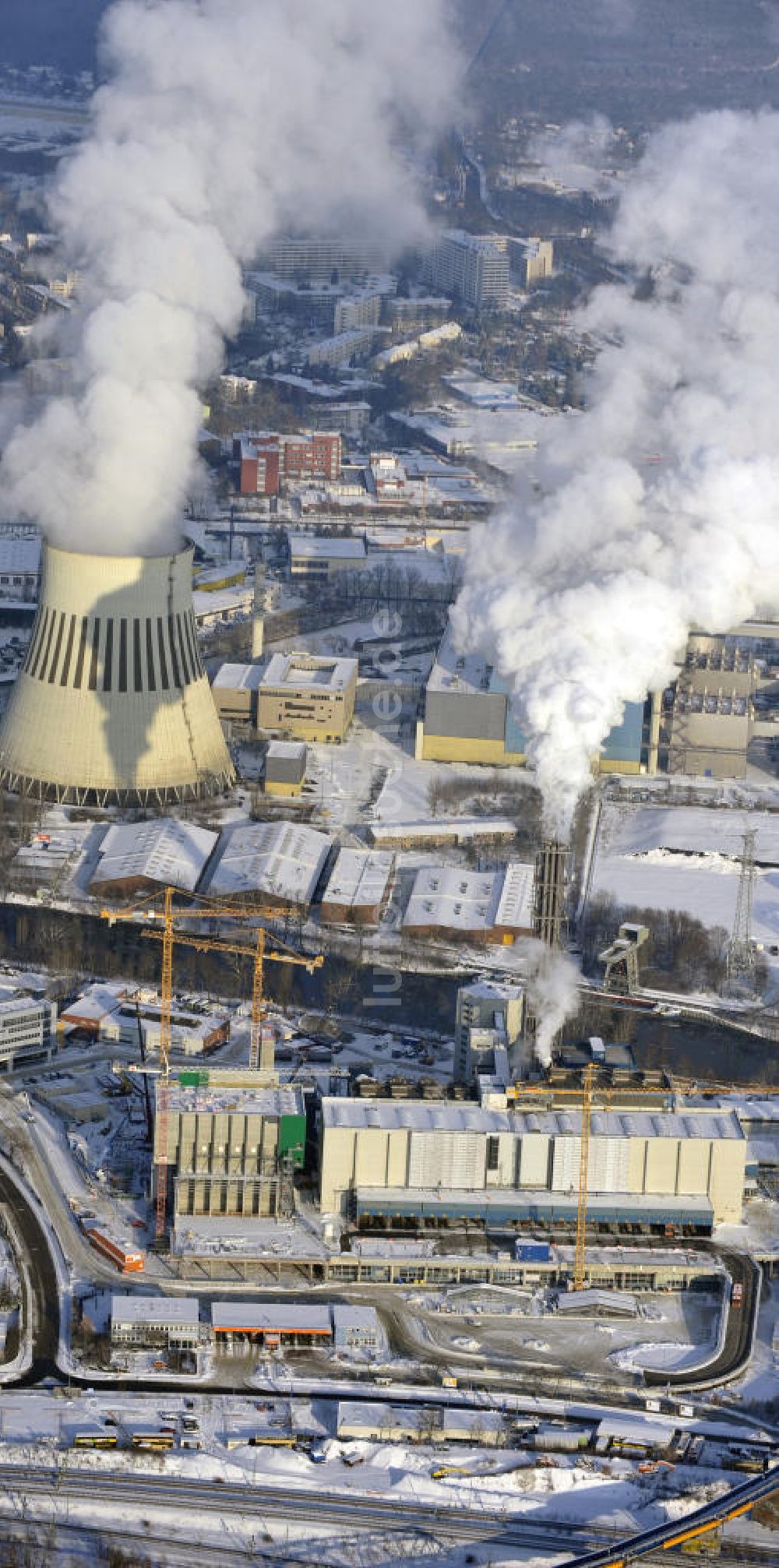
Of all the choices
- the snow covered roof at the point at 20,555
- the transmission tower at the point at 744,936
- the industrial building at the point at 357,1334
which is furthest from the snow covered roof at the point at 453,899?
the snow covered roof at the point at 20,555

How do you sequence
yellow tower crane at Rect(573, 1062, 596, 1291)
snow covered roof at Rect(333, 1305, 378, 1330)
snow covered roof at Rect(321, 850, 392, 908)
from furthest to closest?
snow covered roof at Rect(321, 850, 392, 908) < yellow tower crane at Rect(573, 1062, 596, 1291) < snow covered roof at Rect(333, 1305, 378, 1330)

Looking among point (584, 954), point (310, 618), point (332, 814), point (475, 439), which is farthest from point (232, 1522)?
point (475, 439)

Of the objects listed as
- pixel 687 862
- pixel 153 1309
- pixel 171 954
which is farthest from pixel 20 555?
pixel 153 1309

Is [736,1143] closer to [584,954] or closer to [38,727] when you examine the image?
[584,954]

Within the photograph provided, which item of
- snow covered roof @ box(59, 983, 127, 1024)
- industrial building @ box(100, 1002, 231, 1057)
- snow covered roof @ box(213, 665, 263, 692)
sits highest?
snow covered roof @ box(213, 665, 263, 692)

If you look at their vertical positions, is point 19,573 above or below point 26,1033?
above

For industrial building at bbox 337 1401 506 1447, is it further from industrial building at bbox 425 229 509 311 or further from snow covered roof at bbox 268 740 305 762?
industrial building at bbox 425 229 509 311

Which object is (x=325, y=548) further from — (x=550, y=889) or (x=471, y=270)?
(x=471, y=270)

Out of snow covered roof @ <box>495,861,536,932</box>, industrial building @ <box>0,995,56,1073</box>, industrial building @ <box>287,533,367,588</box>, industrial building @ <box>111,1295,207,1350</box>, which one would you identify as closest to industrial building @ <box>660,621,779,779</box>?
snow covered roof @ <box>495,861,536,932</box>
